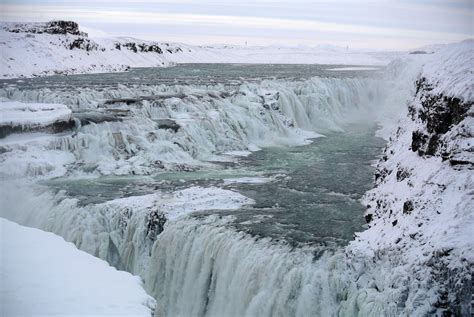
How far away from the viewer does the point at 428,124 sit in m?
11.7

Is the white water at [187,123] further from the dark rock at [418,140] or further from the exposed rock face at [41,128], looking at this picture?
the dark rock at [418,140]

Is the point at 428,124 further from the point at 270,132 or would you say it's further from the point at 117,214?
the point at 270,132

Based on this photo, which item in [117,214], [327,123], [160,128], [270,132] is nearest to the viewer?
[117,214]

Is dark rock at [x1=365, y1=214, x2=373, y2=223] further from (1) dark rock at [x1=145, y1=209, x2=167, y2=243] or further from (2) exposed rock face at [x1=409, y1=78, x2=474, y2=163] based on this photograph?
(1) dark rock at [x1=145, y1=209, x2=167, y2=243]

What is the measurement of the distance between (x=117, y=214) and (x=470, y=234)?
26.6 ft

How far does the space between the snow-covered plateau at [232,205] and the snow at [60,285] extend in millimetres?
26

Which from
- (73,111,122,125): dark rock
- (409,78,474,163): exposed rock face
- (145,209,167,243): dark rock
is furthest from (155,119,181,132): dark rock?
(409,78,474,163): exposed rock face

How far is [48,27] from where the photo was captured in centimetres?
5419

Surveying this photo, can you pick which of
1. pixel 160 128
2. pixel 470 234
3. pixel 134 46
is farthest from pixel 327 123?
pixel 134 46

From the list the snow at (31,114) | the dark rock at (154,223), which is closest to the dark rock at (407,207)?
the dark rock at (154,223)

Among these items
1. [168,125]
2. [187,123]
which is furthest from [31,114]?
[187,123]

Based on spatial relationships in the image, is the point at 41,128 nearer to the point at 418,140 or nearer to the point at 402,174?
the point at 402,174

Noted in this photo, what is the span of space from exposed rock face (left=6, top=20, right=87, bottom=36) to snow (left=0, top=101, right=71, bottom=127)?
34800 millimetres

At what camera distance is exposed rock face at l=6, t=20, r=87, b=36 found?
52500 millimetres
